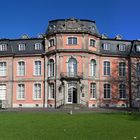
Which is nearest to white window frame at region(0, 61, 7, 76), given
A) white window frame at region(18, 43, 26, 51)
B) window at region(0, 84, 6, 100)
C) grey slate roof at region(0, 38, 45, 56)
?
grey slate roof at region(0, 38, 45, 56)

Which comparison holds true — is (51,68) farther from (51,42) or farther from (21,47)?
(21,47)

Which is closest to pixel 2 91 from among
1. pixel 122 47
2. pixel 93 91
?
pixel 93 91

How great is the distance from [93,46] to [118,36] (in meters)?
9.47

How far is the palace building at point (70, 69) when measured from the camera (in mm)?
46156

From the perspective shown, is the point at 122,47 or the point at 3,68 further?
the point at 122,47

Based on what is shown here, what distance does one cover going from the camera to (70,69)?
153ft

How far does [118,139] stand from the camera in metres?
12.7

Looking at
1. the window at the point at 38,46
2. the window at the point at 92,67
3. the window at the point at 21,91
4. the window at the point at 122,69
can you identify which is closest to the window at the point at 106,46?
the window at the point at 122,69

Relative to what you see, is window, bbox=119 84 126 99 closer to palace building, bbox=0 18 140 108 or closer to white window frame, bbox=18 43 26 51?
palace building, bbox=0 18 140 108

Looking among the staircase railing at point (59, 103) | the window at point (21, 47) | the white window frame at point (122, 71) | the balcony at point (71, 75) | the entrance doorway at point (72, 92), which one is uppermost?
the window at point (21, 47)

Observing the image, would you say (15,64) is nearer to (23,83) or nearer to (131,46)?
(23,83)

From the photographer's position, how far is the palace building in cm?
4616

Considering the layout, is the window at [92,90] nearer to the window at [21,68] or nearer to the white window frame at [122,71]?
the white window frame at [122,71]

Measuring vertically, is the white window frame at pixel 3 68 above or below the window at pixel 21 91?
above
